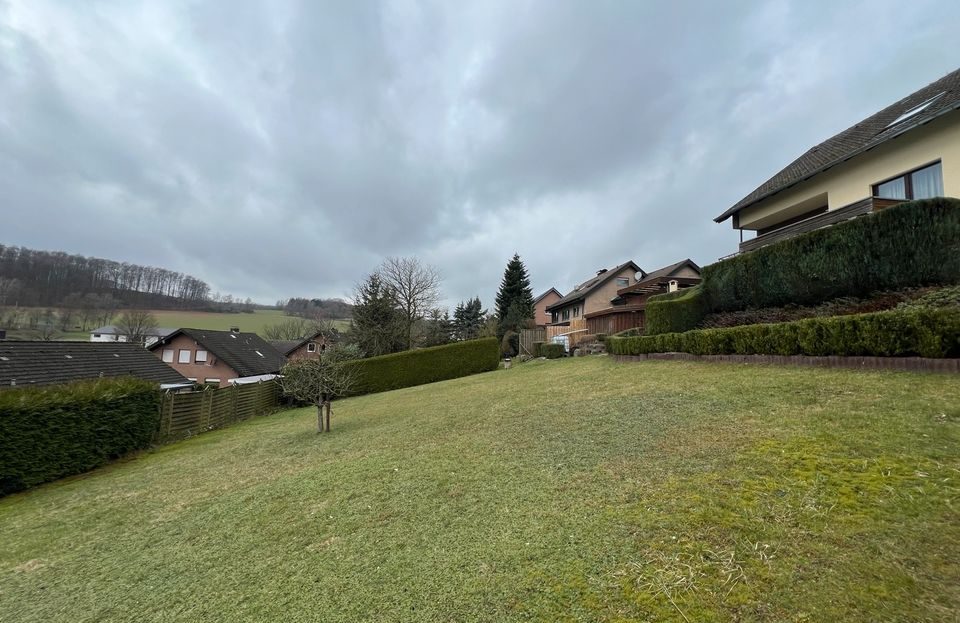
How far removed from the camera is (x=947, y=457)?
3152 millimetres

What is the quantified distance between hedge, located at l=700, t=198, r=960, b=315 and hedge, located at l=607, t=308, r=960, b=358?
3.28 m

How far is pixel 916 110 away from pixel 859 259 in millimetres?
7158

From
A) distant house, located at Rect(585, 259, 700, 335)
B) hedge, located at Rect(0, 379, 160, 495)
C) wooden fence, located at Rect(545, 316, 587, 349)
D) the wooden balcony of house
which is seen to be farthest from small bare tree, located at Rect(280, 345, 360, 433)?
wooden fence, located at Rect(545, 316, 587, 349)

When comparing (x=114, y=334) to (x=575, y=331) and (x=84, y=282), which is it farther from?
(x=575, y=331)

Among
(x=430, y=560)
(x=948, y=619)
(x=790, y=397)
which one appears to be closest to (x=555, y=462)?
(x=430, y=560)

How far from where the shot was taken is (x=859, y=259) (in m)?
8.84

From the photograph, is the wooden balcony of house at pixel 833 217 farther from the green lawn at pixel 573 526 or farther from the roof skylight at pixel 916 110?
the green lawn at pixel 573 526

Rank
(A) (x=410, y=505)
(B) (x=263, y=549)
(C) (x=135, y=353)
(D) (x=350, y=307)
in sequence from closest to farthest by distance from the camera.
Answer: (B) (x=263, y=549)
(A) (x=410, y=505)
(C) (x=135, y=353)
(D) (x=350, y=307)

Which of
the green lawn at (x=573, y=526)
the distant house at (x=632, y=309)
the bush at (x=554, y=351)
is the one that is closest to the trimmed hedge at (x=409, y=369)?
the bush at (x=554, y=351)

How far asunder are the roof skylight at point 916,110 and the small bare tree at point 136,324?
65.5 meters

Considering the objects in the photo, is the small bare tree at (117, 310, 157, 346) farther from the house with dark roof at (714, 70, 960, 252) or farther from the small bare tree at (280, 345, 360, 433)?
the house with dark roof at (714, 70, 960, 252)

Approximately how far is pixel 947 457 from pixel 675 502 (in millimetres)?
2384

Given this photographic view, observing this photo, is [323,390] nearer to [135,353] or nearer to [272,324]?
[135,353]

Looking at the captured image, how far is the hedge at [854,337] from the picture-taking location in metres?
5.23
